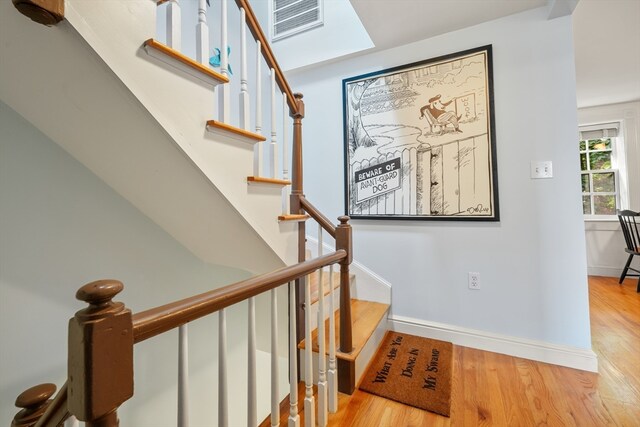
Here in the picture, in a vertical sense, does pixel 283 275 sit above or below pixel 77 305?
above

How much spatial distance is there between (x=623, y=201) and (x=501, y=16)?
136 inches

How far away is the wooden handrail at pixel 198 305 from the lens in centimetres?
56

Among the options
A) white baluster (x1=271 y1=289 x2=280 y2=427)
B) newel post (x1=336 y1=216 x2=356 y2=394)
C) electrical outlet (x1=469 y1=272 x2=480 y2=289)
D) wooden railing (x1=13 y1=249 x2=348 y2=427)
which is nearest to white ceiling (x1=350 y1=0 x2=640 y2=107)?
newel post (x1=336 y1=216 x2=356 y2=394)

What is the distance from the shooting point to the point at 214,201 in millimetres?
1184

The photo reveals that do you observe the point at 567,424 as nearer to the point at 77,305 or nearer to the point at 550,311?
the point at 550,311

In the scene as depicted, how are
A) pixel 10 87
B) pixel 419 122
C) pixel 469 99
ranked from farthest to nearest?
pixel 419 122, pixel 469 99, pixel 10 87

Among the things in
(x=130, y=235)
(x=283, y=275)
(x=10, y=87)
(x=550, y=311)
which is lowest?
(x=550, y=311)

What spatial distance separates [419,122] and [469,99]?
0.35 metres

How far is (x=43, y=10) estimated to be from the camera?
0.63 m

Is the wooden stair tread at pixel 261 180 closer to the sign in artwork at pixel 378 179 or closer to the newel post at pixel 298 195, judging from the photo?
the newel post at pixel 298 195

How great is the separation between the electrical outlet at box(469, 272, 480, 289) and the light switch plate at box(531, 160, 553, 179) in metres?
0.75

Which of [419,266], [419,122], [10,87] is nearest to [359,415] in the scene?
[419,266]
